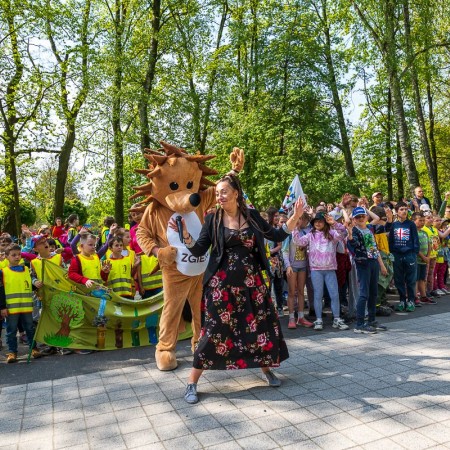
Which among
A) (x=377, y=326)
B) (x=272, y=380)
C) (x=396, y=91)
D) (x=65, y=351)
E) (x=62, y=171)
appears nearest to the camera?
(x=272, y=380)

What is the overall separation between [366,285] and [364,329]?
0.61 metres

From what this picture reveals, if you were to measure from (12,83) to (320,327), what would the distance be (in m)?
12.9

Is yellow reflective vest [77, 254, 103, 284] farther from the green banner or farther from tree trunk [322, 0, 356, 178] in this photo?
tree trunk [322, 0, 356, 178]

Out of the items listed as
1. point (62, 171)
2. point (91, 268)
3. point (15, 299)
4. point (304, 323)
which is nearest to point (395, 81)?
point (304, 323)

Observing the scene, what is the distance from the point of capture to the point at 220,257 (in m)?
4.23

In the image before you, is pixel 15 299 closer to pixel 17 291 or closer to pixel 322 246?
pixel 17 291

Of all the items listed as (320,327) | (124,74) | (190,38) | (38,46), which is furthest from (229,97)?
(320,327)

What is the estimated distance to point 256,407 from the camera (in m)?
3.95

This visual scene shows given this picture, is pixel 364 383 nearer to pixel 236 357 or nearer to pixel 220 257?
pixel 236 357

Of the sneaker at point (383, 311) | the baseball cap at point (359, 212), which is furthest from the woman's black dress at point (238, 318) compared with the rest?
the sneaker at point (383, 311)

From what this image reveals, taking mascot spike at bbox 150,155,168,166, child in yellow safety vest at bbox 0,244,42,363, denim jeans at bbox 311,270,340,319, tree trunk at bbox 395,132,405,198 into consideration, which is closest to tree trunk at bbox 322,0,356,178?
tree trunk at bbox 395,132,405,198

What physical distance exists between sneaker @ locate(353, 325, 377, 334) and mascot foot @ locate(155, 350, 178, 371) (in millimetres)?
2643

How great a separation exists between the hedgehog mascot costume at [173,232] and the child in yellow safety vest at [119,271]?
151 centimetres

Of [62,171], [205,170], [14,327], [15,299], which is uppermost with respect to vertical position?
[62,171]
